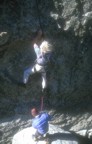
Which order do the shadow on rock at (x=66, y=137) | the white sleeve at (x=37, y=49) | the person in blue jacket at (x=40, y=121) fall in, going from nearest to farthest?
1. the white sleeve at (x=37, y=49)
2. the person in blue jacket at (x=40, y=121)
3. the shadow on rock at (x=66, y=137)

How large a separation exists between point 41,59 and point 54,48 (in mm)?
647

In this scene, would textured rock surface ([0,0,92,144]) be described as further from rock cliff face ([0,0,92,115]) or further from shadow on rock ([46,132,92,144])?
shadow on rock ([46,132,92,144])

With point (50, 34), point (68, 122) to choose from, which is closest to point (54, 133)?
point (68, 122)

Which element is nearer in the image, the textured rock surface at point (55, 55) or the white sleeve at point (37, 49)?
the textured rock surface at point (55, 55)

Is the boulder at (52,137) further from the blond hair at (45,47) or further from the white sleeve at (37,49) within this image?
the blond hair at (45,47)

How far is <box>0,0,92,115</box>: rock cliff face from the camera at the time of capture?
813 centimetres

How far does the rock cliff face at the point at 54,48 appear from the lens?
8.13m

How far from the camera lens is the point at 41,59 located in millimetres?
8344

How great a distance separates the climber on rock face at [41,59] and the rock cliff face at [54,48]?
188mm

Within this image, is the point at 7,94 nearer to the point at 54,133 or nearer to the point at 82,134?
the point at 54,133

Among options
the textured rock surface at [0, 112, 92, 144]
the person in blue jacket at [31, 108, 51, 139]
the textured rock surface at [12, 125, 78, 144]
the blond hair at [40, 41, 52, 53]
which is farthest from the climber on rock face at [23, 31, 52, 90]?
the textured rock surface at [12, 125, 78, 144]

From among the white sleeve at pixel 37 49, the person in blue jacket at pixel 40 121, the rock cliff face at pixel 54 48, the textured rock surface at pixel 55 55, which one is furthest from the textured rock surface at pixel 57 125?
the white sleeve at pixel 37 49

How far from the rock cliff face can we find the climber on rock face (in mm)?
188

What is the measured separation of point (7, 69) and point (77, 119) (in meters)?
2.85
